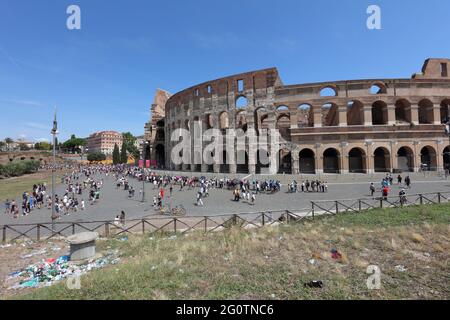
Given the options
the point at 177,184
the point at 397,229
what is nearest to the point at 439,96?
the point at 397,229

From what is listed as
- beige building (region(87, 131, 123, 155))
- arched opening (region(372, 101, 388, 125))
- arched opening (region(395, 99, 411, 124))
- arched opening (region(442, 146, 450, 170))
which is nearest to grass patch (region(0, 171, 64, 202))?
arched opening (region(372, 101, 388, 125))

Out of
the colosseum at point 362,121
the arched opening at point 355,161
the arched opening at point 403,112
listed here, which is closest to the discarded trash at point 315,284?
the colosseum at point 362,121

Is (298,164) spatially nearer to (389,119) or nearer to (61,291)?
(389,119)

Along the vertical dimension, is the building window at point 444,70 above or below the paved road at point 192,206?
above

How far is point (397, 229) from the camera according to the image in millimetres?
8281

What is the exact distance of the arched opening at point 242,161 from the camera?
3019 centimetres

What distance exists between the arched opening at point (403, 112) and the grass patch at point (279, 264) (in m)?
23.6

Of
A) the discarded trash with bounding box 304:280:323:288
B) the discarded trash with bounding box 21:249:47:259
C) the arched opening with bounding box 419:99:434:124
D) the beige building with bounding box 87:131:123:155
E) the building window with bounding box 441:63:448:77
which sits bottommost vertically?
the discarded trash with bounding box 21:249:47:259

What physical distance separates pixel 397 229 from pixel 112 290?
31.7 ft

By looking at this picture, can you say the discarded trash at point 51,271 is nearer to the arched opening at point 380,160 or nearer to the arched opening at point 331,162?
the arched opening at point 331,162

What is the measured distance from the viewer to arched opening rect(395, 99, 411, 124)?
1061 inches

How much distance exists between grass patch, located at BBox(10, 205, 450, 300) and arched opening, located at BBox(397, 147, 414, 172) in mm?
22050

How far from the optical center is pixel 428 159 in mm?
27641

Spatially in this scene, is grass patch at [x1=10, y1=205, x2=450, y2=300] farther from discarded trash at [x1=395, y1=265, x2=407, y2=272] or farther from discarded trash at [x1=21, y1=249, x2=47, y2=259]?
discarded trash at [x1=21, y1=249, x2=47, y2=259]
